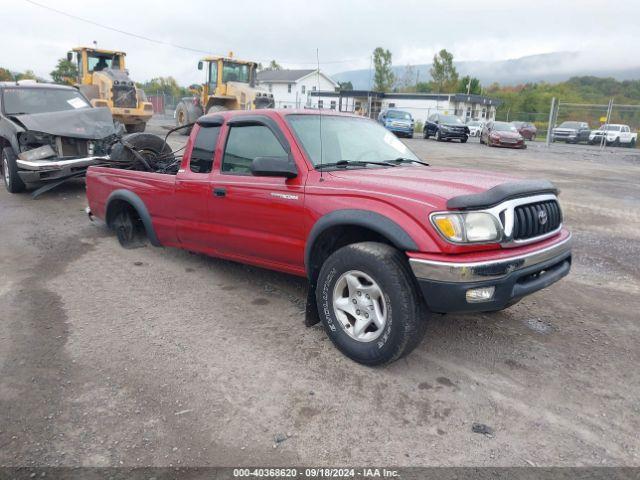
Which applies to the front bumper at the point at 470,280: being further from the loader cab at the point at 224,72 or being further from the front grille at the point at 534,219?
the loader cab at the point at 224,72

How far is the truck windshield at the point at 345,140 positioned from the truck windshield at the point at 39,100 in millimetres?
7853

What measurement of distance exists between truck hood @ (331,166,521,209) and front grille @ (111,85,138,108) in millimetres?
16604

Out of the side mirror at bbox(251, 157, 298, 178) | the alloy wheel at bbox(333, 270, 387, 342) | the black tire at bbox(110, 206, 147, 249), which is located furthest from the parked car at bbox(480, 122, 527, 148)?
the alloy wheel at bbox(333, 270, 387, 342)

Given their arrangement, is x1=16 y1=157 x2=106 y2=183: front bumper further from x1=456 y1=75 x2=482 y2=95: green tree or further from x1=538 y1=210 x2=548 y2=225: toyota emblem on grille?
x1=456 y1=75 x2=482 y2=95: green tree

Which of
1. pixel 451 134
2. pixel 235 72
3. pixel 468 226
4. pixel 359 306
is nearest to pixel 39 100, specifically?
pixel 359 306

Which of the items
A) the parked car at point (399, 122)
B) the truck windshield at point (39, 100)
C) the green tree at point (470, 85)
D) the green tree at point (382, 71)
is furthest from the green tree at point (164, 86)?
the truck windshield at point (39, 100)

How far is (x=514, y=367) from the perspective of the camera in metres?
3.41

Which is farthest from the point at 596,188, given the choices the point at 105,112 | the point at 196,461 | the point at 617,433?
the point at 196,461

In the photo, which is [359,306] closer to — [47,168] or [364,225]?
[364,225]

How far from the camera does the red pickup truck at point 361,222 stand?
2998 mm

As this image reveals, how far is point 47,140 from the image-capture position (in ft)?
29.1

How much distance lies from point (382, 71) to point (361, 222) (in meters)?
69.3

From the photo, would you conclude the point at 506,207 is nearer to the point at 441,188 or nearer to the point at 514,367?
the point at 441,188

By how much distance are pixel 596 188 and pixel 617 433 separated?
9.93m
